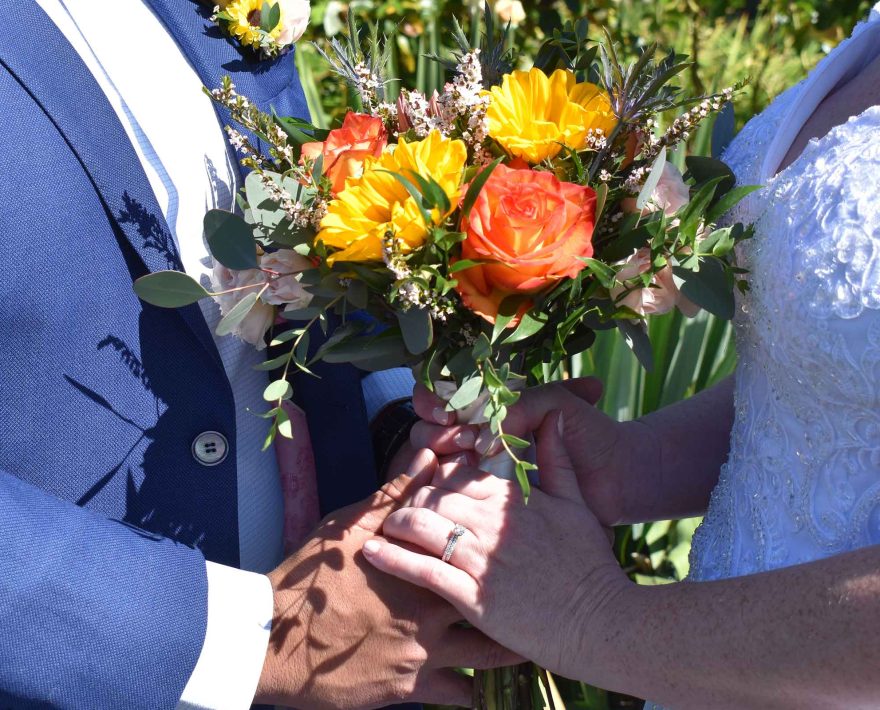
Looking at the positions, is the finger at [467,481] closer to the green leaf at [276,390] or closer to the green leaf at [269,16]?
the green leaf at [276,390]

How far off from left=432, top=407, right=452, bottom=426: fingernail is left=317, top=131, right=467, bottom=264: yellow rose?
382mm

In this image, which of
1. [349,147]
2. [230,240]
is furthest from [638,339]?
[230,240]

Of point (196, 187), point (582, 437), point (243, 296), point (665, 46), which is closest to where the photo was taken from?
point (243, 296)

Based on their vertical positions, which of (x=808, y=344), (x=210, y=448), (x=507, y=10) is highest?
(x=507, y=10)

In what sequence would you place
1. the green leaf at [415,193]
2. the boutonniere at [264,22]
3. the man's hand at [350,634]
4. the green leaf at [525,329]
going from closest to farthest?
1. the green leaf at [415,193]
2. the green leaf at [525,329]
3. the man's hand at [350,634]
4. the boutonniere at [264,22]

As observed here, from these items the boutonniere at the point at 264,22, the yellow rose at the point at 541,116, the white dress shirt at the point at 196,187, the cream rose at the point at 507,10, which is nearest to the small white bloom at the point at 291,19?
the boutonniere at the point at 264,22

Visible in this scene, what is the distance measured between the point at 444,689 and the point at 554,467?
0.46 m

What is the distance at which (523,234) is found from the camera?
3.96ft

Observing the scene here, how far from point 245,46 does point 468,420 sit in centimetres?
88

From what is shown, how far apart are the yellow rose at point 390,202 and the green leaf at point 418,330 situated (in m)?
0.09

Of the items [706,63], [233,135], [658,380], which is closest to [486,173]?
[233,135]

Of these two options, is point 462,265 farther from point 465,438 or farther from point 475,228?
point 465,438

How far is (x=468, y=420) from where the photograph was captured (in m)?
1.53

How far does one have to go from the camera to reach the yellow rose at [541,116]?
4.33 ft
